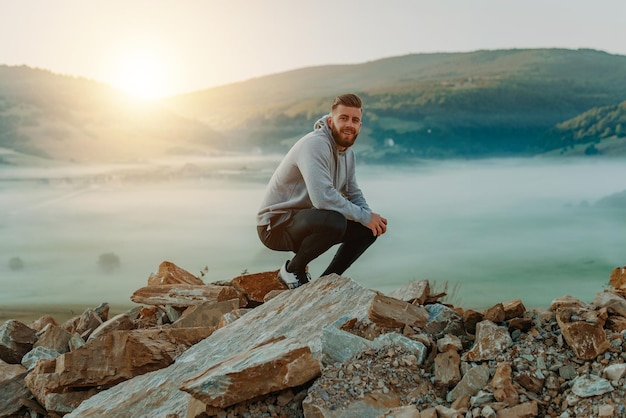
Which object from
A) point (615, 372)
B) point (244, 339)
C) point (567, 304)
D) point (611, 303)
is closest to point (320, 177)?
point (244, 339)

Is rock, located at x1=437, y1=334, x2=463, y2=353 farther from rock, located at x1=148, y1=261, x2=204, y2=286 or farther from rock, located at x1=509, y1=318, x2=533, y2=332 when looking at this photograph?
rock, located at x1=148, y1=261, x2=204, y2=286

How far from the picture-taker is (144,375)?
3.68 metres

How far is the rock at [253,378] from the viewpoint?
292cm

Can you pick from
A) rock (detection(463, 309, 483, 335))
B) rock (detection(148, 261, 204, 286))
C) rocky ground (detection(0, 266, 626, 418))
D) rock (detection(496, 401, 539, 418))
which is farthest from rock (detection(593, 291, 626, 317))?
rock (detection(148, 261, 204, 286))

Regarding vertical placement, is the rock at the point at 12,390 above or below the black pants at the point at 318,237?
below

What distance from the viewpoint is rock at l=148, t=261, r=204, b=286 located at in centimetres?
523

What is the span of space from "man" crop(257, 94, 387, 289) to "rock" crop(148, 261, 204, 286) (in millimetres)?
1104

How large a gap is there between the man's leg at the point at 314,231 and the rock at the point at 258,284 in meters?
0.69

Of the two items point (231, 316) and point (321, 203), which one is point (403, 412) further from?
point (231, 316)

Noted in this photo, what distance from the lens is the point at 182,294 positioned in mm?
4848

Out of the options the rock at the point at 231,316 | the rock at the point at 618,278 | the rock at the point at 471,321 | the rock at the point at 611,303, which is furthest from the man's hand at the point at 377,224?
the rock at the point at 618,278

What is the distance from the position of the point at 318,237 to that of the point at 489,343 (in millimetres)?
1294

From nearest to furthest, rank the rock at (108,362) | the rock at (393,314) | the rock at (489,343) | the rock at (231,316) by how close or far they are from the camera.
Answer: the rock at (489,343)
the rock at (393,314)
the rock at (108,362)
the rock at (231,316)

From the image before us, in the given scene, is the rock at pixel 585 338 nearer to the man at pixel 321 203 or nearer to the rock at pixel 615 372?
the rock at pixel 615 372
